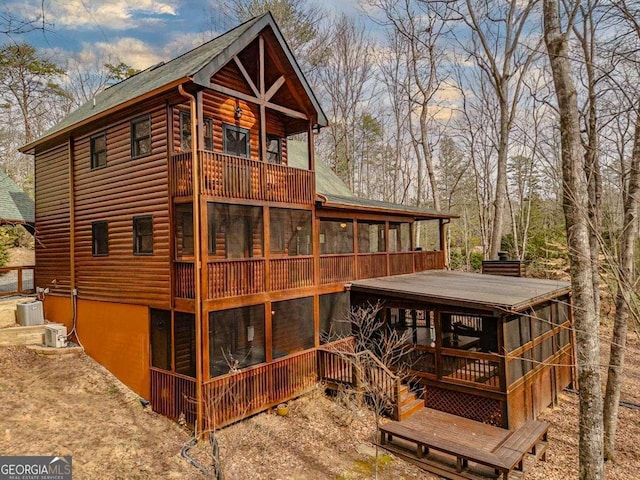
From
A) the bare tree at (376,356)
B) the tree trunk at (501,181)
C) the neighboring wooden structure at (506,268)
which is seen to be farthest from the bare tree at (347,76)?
the bare tree at (376,356)

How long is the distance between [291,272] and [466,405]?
602 cm

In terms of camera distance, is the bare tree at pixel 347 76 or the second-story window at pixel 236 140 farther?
the bare tree at pixel 347 76

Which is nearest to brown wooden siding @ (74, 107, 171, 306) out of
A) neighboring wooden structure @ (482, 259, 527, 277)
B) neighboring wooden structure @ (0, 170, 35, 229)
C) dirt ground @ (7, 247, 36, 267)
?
neighboring wooden structure @ (0, 170, 35, 229)

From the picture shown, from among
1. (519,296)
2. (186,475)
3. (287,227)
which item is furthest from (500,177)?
(186,475)

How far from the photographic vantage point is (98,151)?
12062mm

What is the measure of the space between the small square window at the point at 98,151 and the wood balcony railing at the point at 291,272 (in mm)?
5995

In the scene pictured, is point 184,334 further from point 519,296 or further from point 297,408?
point 519,296

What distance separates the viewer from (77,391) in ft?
34.1

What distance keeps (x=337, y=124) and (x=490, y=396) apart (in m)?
24.6

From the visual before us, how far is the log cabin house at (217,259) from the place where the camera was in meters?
9.71

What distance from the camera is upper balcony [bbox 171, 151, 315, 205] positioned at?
9578 millimetres

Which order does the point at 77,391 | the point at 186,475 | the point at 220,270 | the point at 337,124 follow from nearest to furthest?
the point at 186,475
the point at 220,270
the point at 77,391
the point at 337,124

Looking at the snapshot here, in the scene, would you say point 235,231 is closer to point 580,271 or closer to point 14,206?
point 580,271

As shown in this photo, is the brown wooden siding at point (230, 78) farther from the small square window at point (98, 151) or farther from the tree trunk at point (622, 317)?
the tree trunk at point (622, 317)
